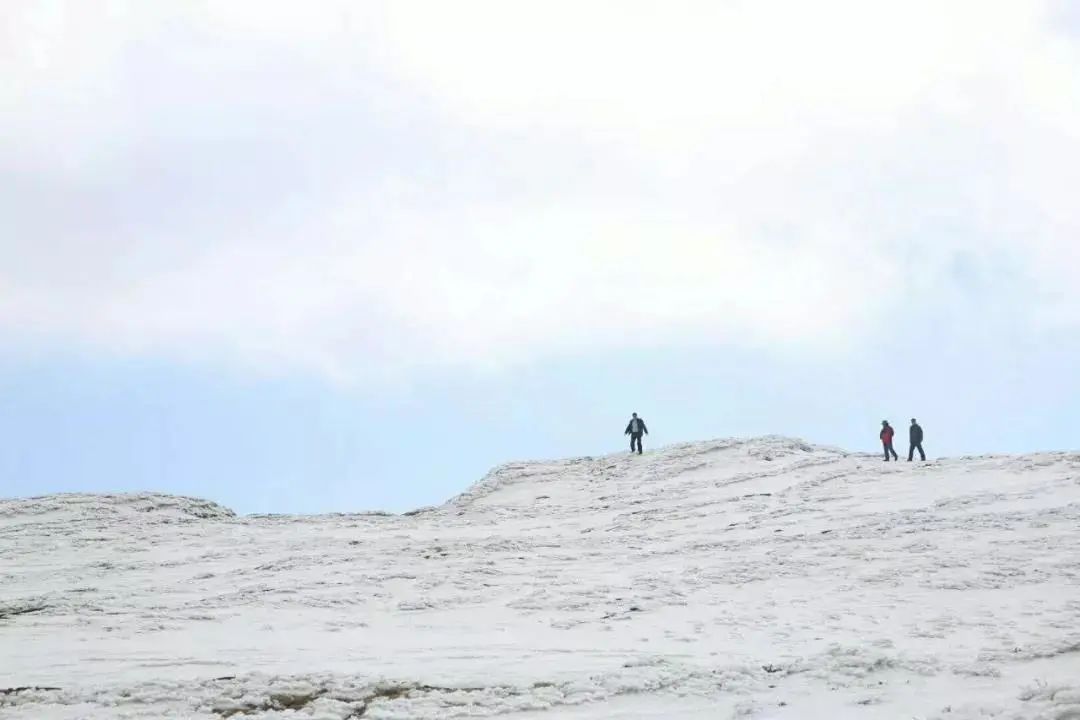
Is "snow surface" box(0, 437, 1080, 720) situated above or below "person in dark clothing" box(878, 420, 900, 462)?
below

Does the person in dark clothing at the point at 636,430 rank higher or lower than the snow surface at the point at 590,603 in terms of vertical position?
higher

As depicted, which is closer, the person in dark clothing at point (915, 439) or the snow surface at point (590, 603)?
the snow surface at point (590, 603)

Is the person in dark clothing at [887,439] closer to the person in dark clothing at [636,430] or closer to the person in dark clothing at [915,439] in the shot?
the person in dark clothing at [915,439]

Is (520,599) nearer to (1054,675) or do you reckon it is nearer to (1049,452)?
(1054,675)

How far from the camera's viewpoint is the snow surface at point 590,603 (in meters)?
13.8

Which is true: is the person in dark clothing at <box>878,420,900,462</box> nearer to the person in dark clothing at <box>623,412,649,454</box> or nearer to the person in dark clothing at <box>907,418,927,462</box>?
the person in dark clothing at <box>907,418,927,462</box>

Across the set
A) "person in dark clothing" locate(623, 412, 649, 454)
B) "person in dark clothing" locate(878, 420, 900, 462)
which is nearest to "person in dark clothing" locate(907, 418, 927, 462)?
"person in dark clothing" locate(878, 420, 900, 462)

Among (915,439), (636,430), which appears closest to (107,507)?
(636,430)

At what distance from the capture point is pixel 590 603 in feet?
65.2

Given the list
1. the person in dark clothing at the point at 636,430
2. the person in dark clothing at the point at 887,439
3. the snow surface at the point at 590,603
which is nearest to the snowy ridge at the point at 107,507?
the snow surface at the point at 590,603

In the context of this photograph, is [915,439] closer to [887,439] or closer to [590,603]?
[887,439]

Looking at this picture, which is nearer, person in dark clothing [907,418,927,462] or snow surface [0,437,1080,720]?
snow surface [0,437,1080,720]

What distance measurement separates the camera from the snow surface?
45.2 feet

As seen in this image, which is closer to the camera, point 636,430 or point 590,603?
point 590,603
